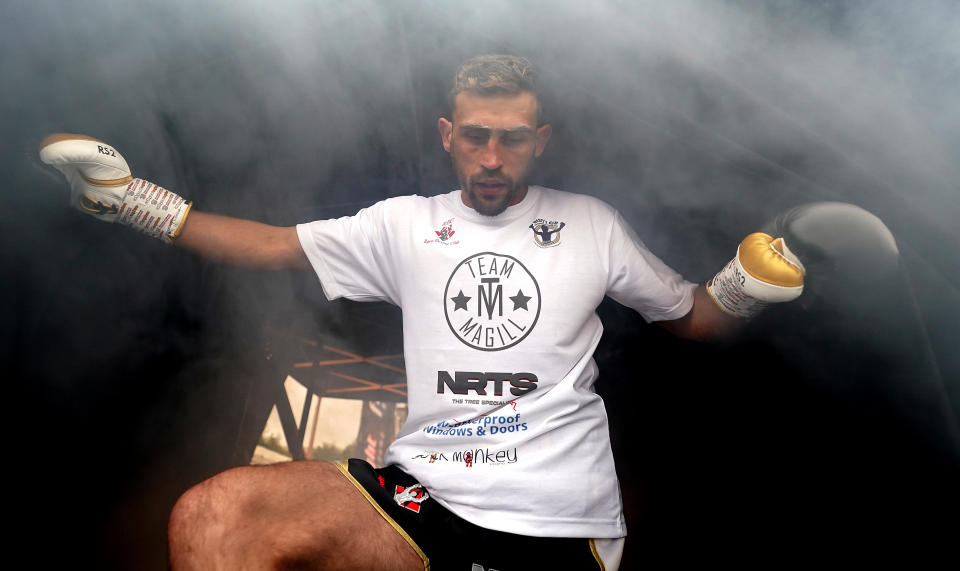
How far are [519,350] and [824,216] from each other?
80cm

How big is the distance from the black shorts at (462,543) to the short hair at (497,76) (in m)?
1.00

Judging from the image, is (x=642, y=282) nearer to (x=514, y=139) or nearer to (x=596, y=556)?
(x=514, y=139)

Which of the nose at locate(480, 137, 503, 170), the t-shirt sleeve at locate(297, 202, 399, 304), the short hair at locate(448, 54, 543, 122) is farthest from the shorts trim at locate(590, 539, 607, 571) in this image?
the short hair at locate(448, 54, 543, 122)

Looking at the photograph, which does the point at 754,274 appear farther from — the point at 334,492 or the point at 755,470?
the point at 334,492

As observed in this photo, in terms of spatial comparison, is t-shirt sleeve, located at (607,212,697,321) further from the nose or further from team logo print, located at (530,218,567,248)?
the nose

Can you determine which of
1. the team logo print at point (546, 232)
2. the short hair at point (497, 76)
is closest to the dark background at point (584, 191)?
the short hair at point (497, 76)

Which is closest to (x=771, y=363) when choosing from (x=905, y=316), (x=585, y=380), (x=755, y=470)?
(x=755, y=470)

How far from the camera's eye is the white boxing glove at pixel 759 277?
1553 millimetres

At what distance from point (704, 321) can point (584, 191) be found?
67cm

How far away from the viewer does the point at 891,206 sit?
63.5 inches

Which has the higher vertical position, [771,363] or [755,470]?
[771,363]

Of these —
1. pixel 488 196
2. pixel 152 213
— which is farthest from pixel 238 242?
pixel 488 196

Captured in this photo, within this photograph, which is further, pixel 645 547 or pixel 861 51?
pixel 645 547

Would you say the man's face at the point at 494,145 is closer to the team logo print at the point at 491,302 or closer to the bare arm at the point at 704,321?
the team logo print at the point at 491,302
